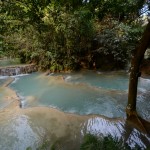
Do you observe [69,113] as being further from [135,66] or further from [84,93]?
[135,66]

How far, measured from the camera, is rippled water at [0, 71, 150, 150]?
17.1 feet

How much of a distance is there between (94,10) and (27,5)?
1.41m

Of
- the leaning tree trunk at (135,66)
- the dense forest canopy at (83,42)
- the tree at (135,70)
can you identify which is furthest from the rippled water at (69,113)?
the dense forest canopy at (83,42)

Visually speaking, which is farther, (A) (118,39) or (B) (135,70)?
(A) (118,39)

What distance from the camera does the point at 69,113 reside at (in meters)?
6.70

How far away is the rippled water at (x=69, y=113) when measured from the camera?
5.22 meters

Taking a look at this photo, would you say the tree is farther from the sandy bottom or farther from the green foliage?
the green foliage

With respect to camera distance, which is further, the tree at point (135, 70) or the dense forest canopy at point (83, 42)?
the dense forest canopy at point (83, 42)

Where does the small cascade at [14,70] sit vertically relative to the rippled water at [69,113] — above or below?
below

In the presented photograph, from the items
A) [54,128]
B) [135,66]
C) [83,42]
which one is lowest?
[54,128]

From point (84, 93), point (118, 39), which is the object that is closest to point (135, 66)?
point (84, 93)

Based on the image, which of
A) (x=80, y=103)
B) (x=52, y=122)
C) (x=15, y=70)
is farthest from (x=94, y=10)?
(x=15, y=70)

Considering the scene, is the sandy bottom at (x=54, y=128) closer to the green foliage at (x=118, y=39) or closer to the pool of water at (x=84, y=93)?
the pool of water at (x=84, y=93)

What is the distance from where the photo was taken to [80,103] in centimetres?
765
